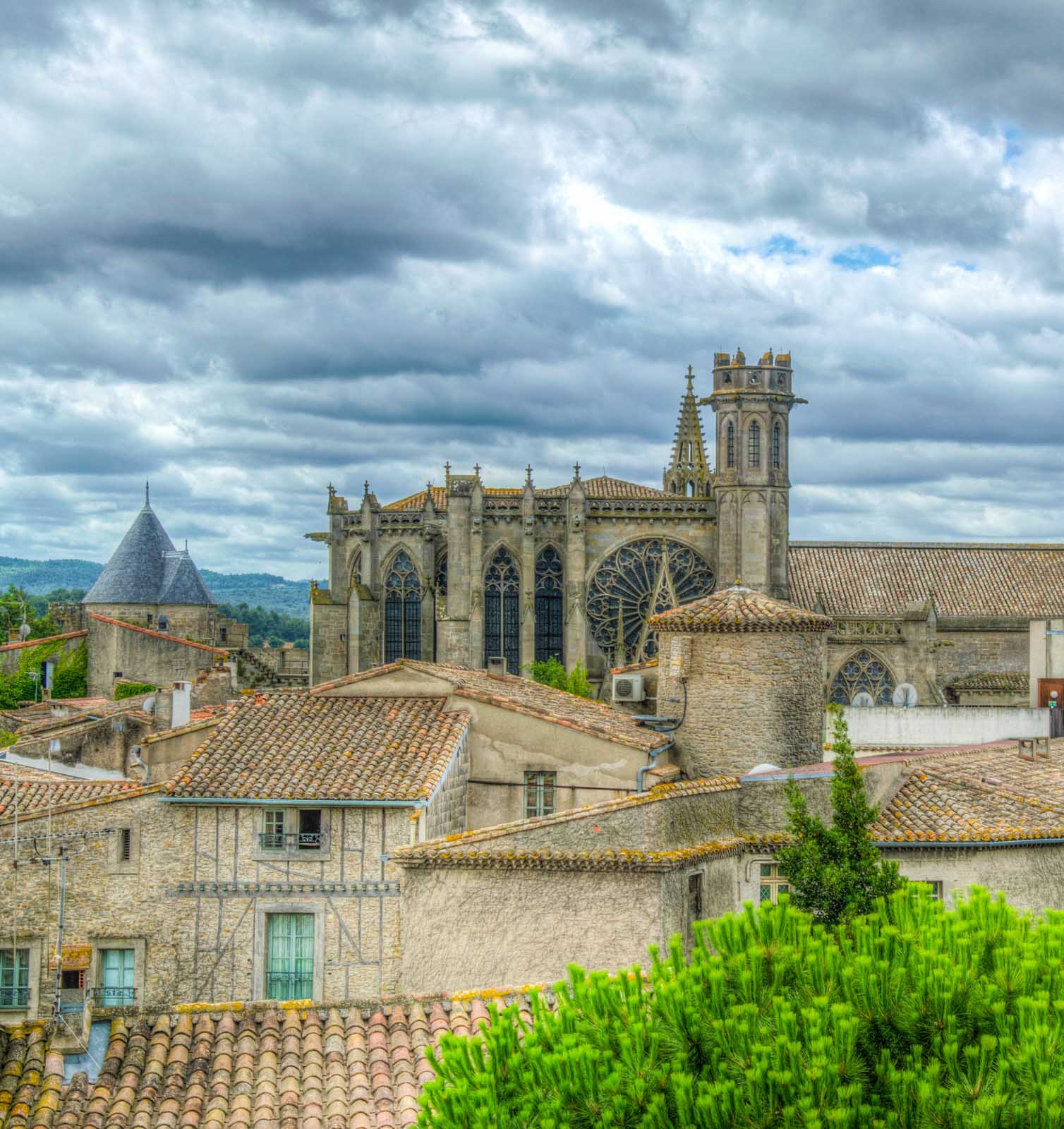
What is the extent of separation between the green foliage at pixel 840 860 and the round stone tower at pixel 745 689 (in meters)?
6.64

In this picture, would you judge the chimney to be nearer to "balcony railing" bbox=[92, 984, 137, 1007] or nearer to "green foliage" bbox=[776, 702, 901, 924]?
"balcony railing" bbox=[92, 984, 137, 1007]

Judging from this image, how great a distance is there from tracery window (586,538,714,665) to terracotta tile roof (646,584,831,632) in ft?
119

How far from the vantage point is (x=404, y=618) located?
210 ft

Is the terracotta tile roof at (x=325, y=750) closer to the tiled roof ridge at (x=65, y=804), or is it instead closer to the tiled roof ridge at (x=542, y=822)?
the tiled roof ridge at (x=65, y=804)

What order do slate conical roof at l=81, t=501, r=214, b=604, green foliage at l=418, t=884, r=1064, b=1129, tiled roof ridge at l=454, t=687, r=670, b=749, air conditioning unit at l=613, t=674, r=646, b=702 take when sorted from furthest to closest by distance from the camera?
slate conical roof at l=81, t=501, r=214, b=604, air conditioning unit at l=613, t=674, r=646, b=702, tiled roof ridge at l=454, t=687, r=670, b=749, green foliage at l=418, t=884, r=1064, b=1129

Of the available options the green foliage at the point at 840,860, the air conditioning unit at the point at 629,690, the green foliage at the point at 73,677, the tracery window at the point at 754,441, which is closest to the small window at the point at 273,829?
the green foliage at the point at 840,860

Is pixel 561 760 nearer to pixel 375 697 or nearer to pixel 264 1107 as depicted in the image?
pixel 375 697

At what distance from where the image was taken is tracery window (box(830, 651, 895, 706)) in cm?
5706

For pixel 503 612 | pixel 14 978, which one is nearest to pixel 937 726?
pixel 14 978

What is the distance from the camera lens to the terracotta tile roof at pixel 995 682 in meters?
55.8

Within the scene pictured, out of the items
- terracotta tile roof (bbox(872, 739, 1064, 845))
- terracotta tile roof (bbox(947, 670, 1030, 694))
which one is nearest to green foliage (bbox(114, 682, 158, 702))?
terracotta tile roof (bbox(947, 670, 1030, 694))

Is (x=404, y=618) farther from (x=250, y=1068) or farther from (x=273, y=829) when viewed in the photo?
(x=250, y=1068)

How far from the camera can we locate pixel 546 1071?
10828 millimetres

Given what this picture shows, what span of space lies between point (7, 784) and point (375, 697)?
558 centimetres
